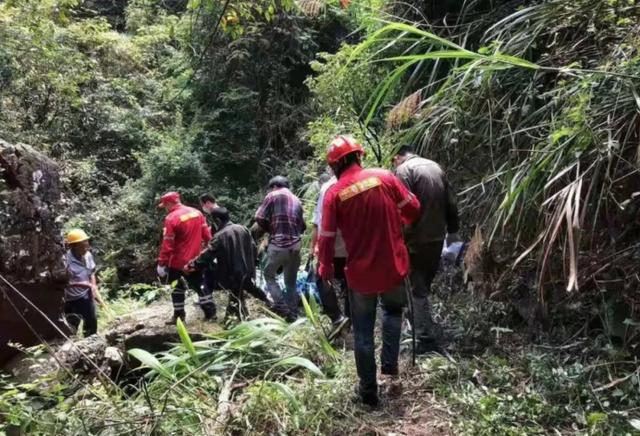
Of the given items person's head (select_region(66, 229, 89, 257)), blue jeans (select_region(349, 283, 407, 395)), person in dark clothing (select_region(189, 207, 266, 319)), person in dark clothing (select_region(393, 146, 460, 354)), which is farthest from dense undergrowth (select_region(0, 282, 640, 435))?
person's head (select_region(66, 229, 89, 257))

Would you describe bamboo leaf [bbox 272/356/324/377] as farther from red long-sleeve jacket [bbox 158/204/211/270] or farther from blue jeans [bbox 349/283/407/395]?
red long-sleeve jacket [bbox 158/204/211/270]

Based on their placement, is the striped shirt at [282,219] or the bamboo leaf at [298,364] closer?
the bamboo leaf at [298,364]

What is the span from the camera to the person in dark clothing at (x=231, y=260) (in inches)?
236

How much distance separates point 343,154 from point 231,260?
2769 mm

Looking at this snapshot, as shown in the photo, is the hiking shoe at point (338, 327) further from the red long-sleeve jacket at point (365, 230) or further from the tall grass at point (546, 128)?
the tall grass at point (546, 128)

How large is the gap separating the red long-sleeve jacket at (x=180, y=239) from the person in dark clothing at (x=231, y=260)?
16 centimetres

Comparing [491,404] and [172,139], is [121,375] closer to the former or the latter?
[491,404]

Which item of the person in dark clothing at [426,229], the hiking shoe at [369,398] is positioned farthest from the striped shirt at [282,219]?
the hiking shoe at [369,398]

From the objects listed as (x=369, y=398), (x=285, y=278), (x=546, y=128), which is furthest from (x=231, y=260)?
(x=546, y=128)

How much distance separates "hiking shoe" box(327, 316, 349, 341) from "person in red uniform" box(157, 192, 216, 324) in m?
1.90

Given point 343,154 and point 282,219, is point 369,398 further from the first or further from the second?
point 282,219

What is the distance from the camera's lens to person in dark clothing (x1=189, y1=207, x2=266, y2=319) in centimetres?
600

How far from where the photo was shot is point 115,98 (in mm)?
13859

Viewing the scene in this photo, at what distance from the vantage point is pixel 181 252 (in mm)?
6281
